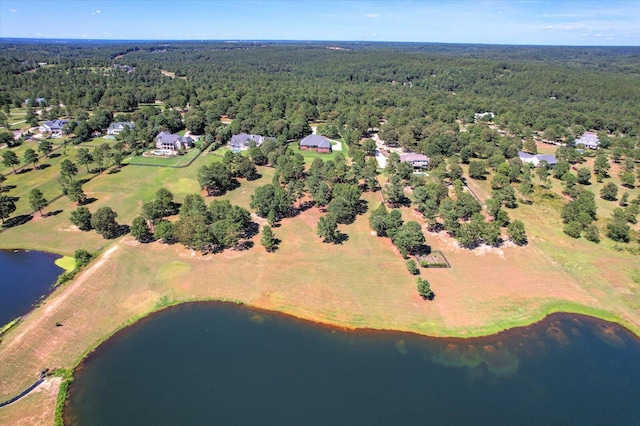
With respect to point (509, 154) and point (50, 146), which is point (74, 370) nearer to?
point (50, 146)

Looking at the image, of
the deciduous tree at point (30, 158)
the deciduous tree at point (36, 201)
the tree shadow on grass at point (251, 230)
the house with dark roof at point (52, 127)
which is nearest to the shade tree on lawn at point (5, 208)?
the deciduous tree at point (36, 201)

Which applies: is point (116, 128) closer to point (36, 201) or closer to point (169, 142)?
point (169, 142)

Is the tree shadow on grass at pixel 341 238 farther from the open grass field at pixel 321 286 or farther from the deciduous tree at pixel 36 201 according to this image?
the deciduous tree at pixel 36 201

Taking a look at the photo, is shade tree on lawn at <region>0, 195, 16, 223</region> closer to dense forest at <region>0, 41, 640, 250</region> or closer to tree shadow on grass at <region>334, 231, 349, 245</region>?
dense forest at <region>0, 41, 640, 250</region>

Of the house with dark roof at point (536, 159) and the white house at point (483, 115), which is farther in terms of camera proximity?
the white house at point (483, 115)

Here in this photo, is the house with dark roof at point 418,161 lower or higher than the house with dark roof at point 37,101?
lower

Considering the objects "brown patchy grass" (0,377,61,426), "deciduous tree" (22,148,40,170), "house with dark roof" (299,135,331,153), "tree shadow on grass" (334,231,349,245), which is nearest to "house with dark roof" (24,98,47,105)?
"deciduous tree" (22,148,40,170)
